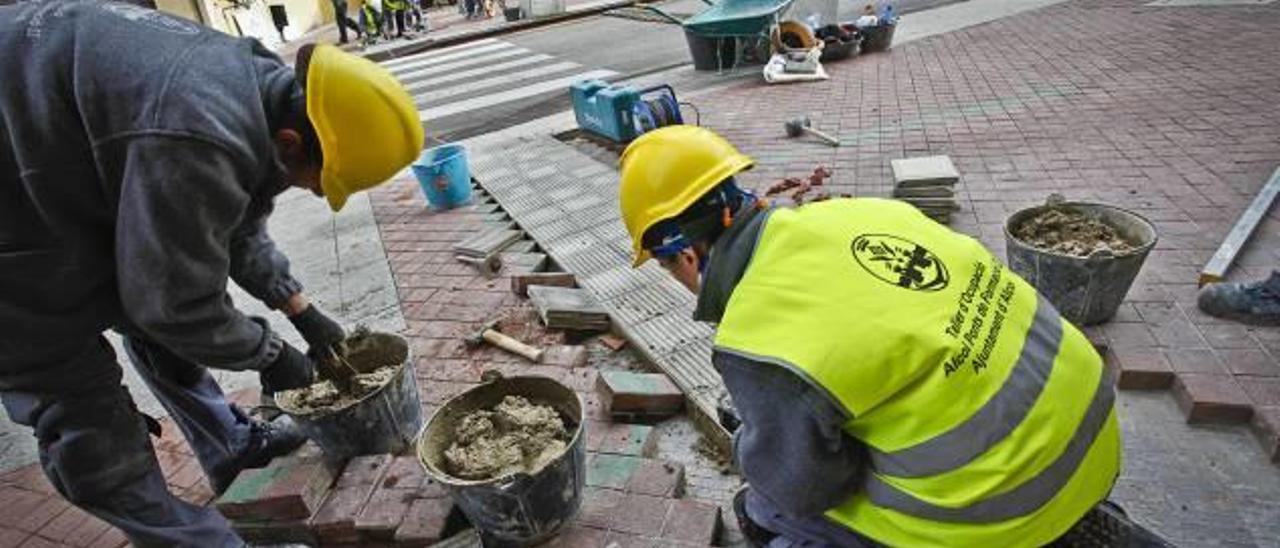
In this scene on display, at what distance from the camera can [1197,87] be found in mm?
5984

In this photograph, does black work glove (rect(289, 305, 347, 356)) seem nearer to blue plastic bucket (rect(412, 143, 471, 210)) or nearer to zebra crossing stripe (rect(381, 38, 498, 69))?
blue plastic bucket (rect(412, 143, 471, 210))

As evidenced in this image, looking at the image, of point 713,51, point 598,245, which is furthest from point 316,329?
point 713,51

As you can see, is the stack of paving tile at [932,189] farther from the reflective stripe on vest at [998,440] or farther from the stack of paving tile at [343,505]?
the stack of paving tile at [343,505]

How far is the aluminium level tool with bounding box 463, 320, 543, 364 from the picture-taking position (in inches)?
131

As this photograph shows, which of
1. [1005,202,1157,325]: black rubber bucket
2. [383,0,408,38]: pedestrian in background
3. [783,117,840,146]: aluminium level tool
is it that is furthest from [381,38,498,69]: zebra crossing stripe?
[1005,202,1157,325]: black rubber bucket

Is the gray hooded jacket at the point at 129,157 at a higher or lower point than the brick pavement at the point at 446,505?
higher

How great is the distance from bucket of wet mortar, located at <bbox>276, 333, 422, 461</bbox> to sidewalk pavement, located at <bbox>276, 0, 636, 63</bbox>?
12.3m

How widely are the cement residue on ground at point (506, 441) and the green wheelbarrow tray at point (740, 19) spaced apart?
23.0ft

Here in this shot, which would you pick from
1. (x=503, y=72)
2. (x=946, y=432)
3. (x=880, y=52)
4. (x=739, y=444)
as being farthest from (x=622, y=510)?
(x=503, y=72)

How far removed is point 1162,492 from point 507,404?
88.0 inches

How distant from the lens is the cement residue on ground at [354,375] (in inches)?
106

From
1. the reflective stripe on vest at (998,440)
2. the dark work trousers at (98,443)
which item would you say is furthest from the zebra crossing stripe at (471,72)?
the reflective stripe on vest at (998,440)

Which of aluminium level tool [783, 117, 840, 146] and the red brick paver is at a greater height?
aluminium level tool [783, 117, 840, 146]

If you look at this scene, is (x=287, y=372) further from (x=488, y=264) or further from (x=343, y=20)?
(x=343, y=20)
